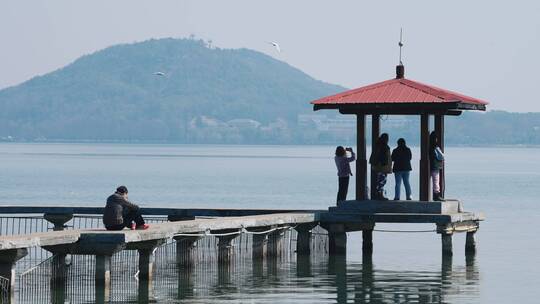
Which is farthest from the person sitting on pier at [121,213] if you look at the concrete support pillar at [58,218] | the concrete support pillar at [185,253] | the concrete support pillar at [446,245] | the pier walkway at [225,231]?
the concrete support pillar at [446,245]

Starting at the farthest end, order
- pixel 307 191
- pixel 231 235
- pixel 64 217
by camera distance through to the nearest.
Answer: pixel 307 191 → pixel 64 217 → pixel 231 235

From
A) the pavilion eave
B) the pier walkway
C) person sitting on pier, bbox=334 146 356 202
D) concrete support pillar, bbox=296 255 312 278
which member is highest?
the pavilion eave

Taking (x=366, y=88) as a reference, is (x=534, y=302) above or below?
below

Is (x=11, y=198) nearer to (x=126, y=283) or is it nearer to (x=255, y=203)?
(x=255, y=203)

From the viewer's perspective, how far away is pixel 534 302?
30.2 metres

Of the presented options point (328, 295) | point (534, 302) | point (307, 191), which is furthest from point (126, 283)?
point (307, 191)

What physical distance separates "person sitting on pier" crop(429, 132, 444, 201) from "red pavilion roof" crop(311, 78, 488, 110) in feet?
3.55

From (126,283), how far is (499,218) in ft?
122

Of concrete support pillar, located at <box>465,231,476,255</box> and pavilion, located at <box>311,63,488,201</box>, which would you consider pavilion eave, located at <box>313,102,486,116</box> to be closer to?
pavilion, located at <box>311,63,488,201</box>

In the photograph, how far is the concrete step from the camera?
3547 centimetres

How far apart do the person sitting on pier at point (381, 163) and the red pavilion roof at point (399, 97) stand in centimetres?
98

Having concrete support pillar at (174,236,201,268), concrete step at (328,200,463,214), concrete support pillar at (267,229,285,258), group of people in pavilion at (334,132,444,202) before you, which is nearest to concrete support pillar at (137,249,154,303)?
concrete support pillar at (174,236,201,268)

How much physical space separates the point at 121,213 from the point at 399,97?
28.2 feet

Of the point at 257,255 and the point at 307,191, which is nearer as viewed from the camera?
the point at 257,255
